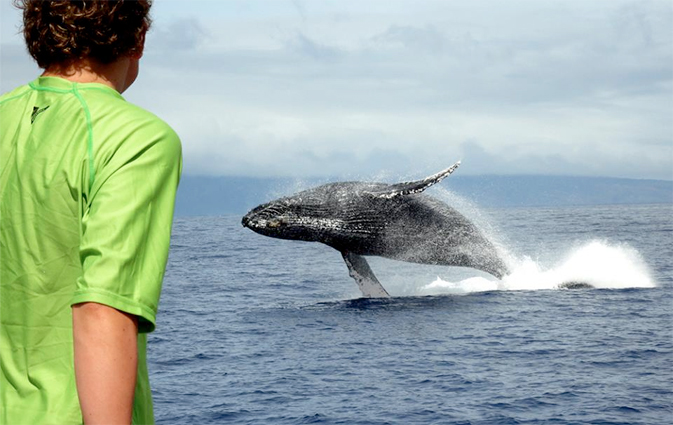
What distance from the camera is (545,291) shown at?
20.1m

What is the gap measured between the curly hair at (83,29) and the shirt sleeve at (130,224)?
0.85 ft

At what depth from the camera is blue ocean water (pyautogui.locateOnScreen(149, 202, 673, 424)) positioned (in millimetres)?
10852

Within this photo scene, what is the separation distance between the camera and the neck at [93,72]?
72.3 inches

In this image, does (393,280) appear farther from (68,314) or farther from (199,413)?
(68,314)

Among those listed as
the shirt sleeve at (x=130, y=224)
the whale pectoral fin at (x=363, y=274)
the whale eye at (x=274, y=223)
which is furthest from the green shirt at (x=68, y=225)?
the whale pectoral fin at (x=363, y=274)

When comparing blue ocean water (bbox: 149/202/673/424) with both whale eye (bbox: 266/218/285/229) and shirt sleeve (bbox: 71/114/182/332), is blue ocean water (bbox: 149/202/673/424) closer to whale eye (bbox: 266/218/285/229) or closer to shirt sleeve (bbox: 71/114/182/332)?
whale eye (bbox: 266/218/285/229)

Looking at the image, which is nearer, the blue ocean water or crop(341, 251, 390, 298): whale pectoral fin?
the blue ocean water

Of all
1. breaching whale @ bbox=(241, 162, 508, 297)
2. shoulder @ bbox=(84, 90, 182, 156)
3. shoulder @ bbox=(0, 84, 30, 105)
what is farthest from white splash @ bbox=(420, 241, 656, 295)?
shoulder @ bbox=(84, 90, 182, 156)

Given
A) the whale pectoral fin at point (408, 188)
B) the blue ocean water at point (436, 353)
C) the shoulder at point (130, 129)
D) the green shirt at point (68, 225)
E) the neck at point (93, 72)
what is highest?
the whale pectoral fin at point (408, 188)

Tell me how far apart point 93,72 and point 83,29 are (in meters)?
0.12

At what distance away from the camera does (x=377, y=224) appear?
16062 millimetres

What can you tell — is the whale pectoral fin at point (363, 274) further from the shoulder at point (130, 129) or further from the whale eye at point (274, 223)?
the shoulder at point (130, 129)

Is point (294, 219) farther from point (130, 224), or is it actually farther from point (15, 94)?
point (130, 224)

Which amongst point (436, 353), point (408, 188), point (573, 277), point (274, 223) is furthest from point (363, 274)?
point (573, 277)
